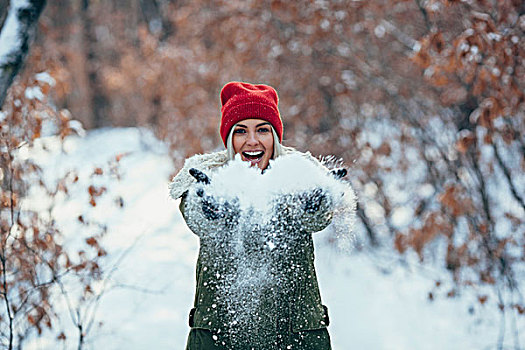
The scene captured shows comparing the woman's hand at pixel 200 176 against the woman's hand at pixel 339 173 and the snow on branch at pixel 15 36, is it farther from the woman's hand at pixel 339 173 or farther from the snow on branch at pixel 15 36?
the snow on branch at pixel 15 36

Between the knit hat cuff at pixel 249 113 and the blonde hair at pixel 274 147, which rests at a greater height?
the knit hat cuff at pixel 249 113

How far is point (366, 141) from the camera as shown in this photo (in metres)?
6.17

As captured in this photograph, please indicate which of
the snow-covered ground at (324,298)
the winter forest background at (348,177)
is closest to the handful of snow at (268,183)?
the winter forest background at (348,177)

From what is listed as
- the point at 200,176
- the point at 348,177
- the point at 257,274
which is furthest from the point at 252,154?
the point at 348,177

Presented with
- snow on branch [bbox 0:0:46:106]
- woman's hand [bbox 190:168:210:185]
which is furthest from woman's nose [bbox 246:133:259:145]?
snow on branch [bbox 0:0:46:106]

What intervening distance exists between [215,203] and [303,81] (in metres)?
4.39

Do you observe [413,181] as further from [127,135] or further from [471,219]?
[127,135]

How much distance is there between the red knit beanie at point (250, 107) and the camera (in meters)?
2.30

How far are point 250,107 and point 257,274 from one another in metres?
0.66

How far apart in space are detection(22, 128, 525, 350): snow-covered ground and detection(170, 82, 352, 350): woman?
5.32ft

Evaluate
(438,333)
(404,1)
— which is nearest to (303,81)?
(404,1)

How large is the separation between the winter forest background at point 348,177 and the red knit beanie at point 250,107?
1.40m

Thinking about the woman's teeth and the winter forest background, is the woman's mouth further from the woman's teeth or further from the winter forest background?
the winter forest background

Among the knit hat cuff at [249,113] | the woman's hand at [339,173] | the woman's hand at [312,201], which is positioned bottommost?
the woman's hand at [312,201]
